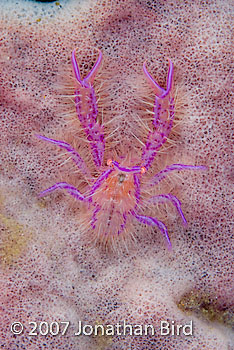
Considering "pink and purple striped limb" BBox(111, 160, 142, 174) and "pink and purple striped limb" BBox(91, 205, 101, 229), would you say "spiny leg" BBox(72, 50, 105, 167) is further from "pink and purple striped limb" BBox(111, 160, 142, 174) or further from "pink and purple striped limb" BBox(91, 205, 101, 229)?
"pink and purple striped limb" BBox(91, 205, 101, 229)

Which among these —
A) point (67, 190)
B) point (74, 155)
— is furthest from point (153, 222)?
point (74, 155)

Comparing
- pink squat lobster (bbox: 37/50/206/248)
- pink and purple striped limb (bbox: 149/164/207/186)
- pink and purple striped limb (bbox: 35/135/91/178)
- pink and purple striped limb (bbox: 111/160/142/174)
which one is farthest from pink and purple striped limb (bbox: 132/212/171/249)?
pink and purple striped limb (bbox: 35/135/91/178)

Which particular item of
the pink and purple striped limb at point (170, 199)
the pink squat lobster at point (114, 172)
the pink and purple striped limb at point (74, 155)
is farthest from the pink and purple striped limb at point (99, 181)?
the pink and purple striped limb at point (170, 199)

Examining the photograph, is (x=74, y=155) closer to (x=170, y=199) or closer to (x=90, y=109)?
(x=90, y=109)

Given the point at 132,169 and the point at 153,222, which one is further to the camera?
the point at 153,222

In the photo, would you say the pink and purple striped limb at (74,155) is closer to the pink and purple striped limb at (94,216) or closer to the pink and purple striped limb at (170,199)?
the pink and purple striped limb at (94,216)

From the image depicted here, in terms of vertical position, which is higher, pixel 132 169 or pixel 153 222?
pixel 132 169
